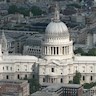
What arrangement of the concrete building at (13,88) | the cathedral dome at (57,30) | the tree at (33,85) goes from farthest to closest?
1. the cathedral dome at (57,30)
2. the tree at (33,85)
3. the concrete building at (13,88)

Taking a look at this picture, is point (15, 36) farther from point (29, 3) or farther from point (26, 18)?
point (29, 3)

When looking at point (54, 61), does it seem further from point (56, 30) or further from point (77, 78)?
point (56, 30)

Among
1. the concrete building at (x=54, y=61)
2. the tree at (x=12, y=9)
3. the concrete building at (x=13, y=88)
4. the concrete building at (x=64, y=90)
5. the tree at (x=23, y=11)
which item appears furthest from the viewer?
the tree at (x=12, y=9)

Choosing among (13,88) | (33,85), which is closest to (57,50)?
(33,85)

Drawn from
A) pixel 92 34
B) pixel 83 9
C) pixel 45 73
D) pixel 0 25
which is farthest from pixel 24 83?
pixel 83 9

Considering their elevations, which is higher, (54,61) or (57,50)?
(57,50)

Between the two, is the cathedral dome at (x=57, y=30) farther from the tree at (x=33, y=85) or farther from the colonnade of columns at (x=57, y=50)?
the tree at (x=33, y=85)

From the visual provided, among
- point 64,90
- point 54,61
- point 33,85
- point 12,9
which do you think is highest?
point 12,9

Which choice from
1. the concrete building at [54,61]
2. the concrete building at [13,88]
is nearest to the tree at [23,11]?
the concrete building at [54,61]
